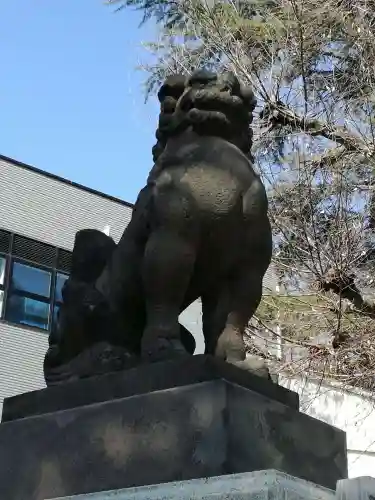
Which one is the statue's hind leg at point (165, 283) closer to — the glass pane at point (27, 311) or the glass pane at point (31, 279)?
the glass pane at point (27, 311)

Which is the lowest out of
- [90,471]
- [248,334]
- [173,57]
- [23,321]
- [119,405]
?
[90,471]

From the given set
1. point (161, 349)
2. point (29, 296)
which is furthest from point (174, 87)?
point (29, 296)

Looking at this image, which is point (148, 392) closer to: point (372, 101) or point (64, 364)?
point (64, 364)

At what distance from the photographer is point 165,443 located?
9.64 ft

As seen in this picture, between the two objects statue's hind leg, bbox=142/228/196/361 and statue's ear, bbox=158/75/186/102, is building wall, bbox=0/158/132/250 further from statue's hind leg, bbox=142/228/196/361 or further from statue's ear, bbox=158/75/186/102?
statue's hind leg, bbox=142/228/196/361

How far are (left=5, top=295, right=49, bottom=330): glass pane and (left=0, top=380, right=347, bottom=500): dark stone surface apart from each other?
1281 centimetres

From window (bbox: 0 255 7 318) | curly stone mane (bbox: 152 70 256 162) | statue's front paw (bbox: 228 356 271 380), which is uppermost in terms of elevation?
window (bbox: 0 255 7 318)

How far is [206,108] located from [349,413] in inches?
376

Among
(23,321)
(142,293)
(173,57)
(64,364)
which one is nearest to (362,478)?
(142,293)

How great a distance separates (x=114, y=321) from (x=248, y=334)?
6158 mm

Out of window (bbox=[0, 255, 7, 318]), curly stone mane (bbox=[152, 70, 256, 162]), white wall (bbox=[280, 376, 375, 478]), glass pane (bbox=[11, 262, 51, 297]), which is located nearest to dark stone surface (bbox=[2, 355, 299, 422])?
curly stone mane (bbox=[152, 70, 256, 162])

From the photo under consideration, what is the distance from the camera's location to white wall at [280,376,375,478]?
10577 millimetres

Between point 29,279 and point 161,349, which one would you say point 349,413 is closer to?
point 29,279

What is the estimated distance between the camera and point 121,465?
3023mm
